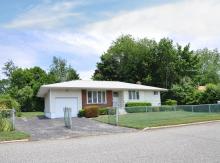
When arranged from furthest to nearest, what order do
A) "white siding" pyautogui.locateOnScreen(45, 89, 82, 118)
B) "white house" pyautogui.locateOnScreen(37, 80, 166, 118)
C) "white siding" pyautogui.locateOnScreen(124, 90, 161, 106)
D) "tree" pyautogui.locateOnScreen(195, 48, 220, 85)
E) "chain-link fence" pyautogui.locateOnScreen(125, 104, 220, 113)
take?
1. "tree" pyautogui.locateOnScreen(195, 48, 220, 85)
2. "white siding" pyautogui.locateOnScreen(124, 90, 161, 106)
3. "white house" pyautogui.locateOnScreen(37, 80, 166, 118)
4. "white siding" pyautogui.locateOnScreen(45, 89, 82, 118)
5. "chain-link fence" pyautogui.locateOnScreen(125, 104, 220, 113)

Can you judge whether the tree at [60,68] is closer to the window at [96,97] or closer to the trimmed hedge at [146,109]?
the window at [96,97]

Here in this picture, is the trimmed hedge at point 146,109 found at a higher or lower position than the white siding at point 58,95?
lower

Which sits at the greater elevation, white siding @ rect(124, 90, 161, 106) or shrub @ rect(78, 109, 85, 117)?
white siding @ rect(124, 90, 161, 106)

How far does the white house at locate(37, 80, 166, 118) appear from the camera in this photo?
34.5m

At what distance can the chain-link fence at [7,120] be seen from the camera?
2064 cm

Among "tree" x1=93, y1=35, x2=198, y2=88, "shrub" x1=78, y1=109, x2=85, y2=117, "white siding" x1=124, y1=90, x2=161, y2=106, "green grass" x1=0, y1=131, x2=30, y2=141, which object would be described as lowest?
"green grass" x1=0, y1=131, x2=30, y2=141

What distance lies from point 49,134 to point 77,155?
846cm

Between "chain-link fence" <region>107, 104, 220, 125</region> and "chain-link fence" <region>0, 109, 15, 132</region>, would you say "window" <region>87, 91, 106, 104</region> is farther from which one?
"chain-link fence" <region>0, 109, 15, 132</region>

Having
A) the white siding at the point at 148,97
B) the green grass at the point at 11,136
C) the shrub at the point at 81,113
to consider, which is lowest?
the green grass at the point at 11,136

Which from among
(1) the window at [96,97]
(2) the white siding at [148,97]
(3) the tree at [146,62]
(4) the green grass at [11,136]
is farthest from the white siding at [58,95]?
(3) the tree at [146,62]

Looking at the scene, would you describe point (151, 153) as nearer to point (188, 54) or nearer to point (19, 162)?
point (19, 162)

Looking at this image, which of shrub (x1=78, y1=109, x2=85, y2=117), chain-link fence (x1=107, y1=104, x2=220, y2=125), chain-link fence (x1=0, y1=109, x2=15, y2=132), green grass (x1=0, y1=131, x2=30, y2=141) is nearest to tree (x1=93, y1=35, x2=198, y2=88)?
chain-link fence (x1=107, y1=104, x2=220, y2=125)

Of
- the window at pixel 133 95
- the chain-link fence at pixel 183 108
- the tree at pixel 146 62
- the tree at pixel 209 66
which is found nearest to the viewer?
the chain-link fence at pixel 183 108

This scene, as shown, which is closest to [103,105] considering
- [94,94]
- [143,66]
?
[94,94]
